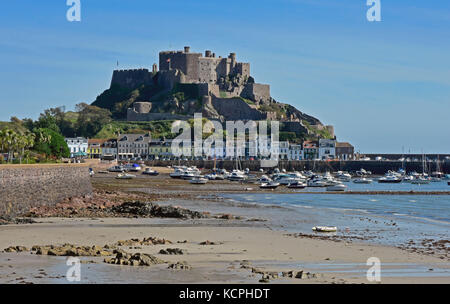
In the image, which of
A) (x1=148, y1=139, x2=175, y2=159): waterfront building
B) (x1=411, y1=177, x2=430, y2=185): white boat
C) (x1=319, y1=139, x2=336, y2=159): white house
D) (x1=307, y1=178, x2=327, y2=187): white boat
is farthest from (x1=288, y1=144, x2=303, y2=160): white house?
(x1=307, y1=178, x2=327, y2=187): white boat

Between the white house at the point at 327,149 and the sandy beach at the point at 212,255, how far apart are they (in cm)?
10244

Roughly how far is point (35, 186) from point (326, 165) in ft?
291

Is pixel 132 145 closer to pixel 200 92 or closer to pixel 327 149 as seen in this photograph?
pixel 200 92

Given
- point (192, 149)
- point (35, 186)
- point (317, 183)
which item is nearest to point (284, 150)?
point (192, 149)

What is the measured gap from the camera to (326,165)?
11569 cm

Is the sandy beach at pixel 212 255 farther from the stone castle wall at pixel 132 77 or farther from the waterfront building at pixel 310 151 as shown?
the stone castle wall at pixel 132 77

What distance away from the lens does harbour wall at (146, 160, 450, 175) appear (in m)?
113

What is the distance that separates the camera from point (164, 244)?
66.1ft

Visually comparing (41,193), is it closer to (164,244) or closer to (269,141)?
(164,244)

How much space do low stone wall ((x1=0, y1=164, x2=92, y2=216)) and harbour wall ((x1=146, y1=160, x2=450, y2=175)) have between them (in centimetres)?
7231

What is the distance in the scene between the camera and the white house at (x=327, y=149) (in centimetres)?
12975

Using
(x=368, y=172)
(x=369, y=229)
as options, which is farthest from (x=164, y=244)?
(x=368, y=172)

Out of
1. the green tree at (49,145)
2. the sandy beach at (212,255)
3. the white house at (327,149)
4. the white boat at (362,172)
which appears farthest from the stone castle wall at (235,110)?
the sandy beach at (212,255)
